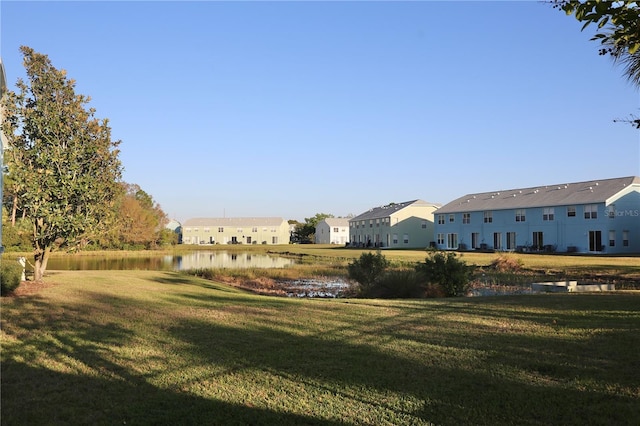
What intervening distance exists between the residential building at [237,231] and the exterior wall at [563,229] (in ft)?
157

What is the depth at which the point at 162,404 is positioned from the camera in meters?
4.76

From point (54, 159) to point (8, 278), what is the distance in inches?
153

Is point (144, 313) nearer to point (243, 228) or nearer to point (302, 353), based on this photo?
point (302, 353)

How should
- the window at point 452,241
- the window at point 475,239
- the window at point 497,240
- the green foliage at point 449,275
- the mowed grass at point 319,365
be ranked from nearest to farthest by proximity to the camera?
the mowed grass at point 319,365
the green foliage at point 449,275
the window at point 497,240
the window at point 475,239
the window at point 452,241

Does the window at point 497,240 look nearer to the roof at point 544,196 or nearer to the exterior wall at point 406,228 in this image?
the roof at point 544,196

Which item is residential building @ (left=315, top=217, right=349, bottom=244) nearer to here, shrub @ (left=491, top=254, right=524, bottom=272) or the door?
the door

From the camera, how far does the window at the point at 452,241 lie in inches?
2198

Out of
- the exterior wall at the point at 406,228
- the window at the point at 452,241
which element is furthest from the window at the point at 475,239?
the exterior wall at the point at 406,228

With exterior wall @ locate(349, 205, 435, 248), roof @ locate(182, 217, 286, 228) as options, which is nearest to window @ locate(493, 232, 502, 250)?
exterior wall @ locate(349, 205, 435, 248)

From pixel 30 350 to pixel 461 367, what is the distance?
556 cm

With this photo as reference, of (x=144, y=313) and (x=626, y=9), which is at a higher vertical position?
(x=626, y=9)

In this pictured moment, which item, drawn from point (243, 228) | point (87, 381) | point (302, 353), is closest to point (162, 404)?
point (87, 381)

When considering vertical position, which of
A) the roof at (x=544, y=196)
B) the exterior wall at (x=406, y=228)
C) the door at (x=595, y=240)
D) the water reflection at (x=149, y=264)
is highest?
the roof at (x=544, y=196)

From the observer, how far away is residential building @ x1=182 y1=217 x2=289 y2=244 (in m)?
96.4
